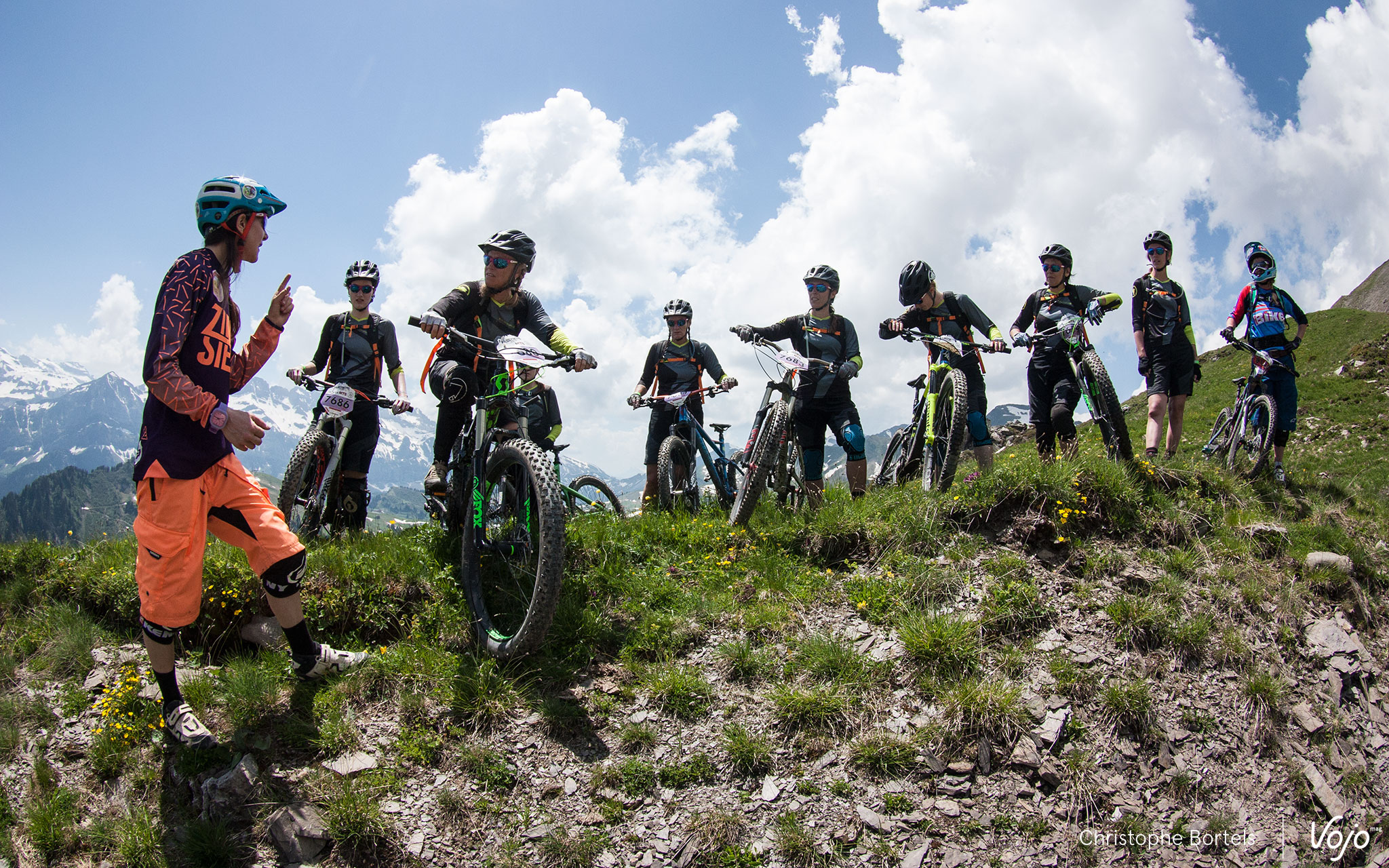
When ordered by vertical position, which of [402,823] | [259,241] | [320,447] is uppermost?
[259,241]

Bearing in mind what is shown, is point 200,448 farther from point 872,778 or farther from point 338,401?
point 872,778

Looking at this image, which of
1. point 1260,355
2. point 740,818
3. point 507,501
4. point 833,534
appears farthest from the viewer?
point 1260,355

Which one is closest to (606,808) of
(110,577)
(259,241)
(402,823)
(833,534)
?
(402,823)

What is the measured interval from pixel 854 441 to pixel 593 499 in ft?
12.2

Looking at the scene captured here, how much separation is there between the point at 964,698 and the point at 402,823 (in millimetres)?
3476

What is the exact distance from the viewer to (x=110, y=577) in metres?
6.00

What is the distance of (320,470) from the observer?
736 cm

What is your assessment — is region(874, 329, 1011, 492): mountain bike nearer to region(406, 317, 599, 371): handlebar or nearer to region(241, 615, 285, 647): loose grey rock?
region(406, 317, 599, 371): handlebar

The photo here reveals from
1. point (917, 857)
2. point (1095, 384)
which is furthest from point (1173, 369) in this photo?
point (917, 857)

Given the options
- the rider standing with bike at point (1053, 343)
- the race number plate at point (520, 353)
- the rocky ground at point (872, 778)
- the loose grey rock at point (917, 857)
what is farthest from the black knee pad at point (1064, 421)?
the race number plate at point (520, 353)

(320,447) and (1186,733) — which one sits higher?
(320,447)

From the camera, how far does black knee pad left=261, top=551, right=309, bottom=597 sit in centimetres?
446

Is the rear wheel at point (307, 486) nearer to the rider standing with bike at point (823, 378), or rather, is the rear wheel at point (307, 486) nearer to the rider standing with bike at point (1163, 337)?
the rider standing with bike at point (823, 378)

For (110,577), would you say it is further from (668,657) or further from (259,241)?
(668,657)
